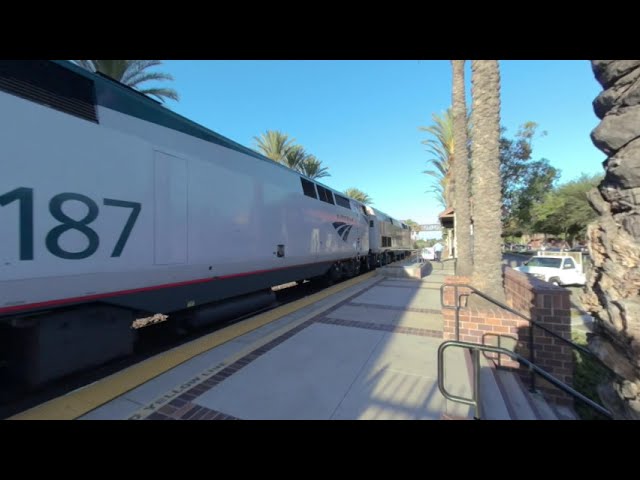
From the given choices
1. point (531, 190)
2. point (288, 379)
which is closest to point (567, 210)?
point (531, 190)

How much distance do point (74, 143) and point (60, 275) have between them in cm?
153

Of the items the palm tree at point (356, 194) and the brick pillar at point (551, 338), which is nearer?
the brick pillar at point (551, 338)

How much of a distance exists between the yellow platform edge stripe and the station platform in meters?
0.01

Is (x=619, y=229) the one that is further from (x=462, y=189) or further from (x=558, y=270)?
(x=558, y=270)

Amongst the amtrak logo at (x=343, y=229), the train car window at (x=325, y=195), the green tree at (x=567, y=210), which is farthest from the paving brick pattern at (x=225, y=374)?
the green tree at (x=567, y=210)

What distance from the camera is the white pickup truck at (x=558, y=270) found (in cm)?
1356

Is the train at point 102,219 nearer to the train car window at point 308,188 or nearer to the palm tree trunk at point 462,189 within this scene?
the train car window at point 308,188

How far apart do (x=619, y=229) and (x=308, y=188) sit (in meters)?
8.57

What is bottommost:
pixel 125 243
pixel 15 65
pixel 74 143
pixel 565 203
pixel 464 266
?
pixel 464 266

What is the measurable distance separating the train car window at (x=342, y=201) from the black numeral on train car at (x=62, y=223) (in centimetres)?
846

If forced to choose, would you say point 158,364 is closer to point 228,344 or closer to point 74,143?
point 228,344

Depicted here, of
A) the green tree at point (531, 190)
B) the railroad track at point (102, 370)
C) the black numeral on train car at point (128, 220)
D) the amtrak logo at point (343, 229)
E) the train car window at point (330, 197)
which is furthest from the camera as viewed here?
the green tree at point (531, 190)
